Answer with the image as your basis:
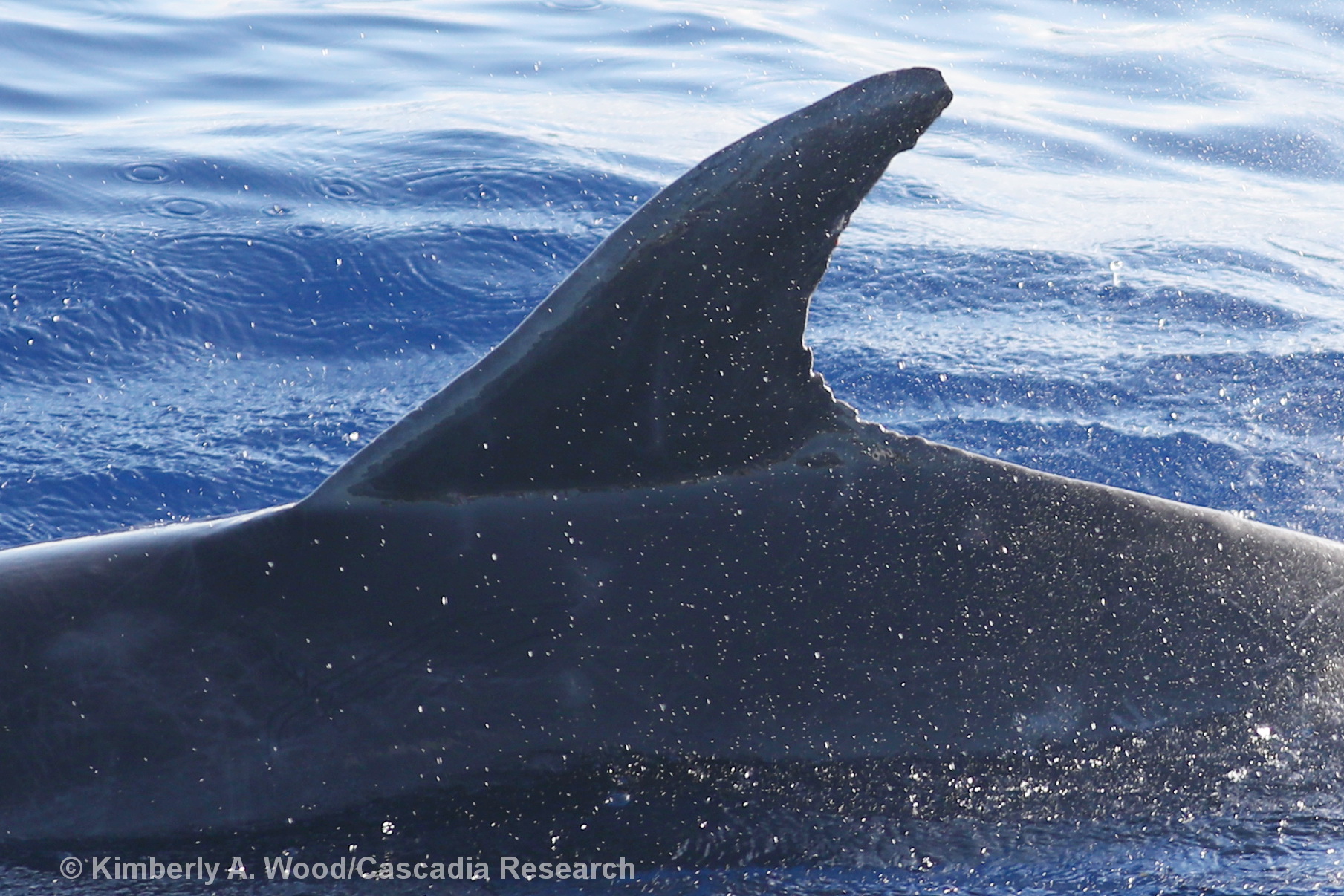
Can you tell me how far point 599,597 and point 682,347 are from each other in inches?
25.0

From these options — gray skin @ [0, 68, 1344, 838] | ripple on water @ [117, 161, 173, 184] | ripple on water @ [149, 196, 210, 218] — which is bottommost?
gray skin @ [0, 68, 1344, 838]

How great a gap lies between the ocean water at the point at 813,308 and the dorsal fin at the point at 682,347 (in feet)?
2.58

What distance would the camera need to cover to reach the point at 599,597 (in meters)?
3.30

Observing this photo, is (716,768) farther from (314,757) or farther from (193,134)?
(193,134)

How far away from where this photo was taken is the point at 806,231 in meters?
3.08

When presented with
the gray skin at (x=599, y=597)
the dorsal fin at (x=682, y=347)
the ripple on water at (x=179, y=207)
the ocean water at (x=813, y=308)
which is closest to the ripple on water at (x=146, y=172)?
the ocean water at (x=813, y=308)

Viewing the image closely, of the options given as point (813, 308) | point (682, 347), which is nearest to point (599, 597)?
point (682, 347)

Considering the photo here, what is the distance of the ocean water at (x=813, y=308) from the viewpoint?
3.53 meters

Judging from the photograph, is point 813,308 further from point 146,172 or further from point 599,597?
point 599,597

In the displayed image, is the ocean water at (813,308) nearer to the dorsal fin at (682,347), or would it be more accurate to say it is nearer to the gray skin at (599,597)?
the gray skin at (599,597)

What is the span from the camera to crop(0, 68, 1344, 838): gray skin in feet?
10.4

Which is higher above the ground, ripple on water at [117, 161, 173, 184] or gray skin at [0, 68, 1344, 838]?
ripple on water at [117, 161, 173, 184]

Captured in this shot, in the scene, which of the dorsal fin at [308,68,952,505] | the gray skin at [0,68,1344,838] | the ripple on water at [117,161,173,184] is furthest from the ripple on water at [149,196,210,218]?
the dorsal fin at [308,68,952,505]

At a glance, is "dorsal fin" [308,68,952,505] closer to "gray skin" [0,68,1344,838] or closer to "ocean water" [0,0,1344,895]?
"gray skin" [0,68,1344,838]
